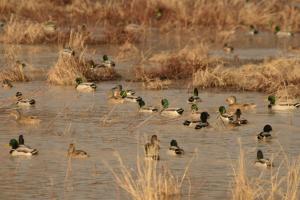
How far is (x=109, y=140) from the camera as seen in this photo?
1891 centimetres

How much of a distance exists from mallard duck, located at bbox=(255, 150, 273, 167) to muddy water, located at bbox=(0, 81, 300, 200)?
0.50 ft

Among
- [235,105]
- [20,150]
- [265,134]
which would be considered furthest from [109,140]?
[235,105]

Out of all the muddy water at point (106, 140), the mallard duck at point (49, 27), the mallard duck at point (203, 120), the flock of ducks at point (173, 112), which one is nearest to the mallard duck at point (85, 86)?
the flock of ducks at point (173, 112)

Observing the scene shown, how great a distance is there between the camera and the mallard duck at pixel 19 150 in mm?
17219

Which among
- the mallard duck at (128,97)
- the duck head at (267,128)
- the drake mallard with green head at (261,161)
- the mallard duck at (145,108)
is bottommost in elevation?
the drake mallard with green head at (261,161)

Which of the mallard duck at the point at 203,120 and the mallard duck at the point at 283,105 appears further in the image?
the mallard duck at the point at 283,105

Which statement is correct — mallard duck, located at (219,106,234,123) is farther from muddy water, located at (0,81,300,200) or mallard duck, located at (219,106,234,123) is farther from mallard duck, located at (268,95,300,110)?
mallard duck, located at (268,95,300,110)

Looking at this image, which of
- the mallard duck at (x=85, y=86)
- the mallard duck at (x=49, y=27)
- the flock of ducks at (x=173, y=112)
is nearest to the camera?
the flock of ducks at (x=173, y=112)

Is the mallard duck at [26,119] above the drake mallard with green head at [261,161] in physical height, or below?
above

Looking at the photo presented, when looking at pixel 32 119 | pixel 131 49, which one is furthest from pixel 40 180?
pixel 131 49

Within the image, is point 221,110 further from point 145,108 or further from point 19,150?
point 19,150

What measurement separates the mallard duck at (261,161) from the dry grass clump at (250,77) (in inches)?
335

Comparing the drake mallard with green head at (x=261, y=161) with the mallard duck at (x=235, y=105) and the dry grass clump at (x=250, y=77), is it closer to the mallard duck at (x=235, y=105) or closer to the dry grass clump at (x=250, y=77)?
the mallard duck at (x=235, y=105)

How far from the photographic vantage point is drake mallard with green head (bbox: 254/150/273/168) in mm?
16498
